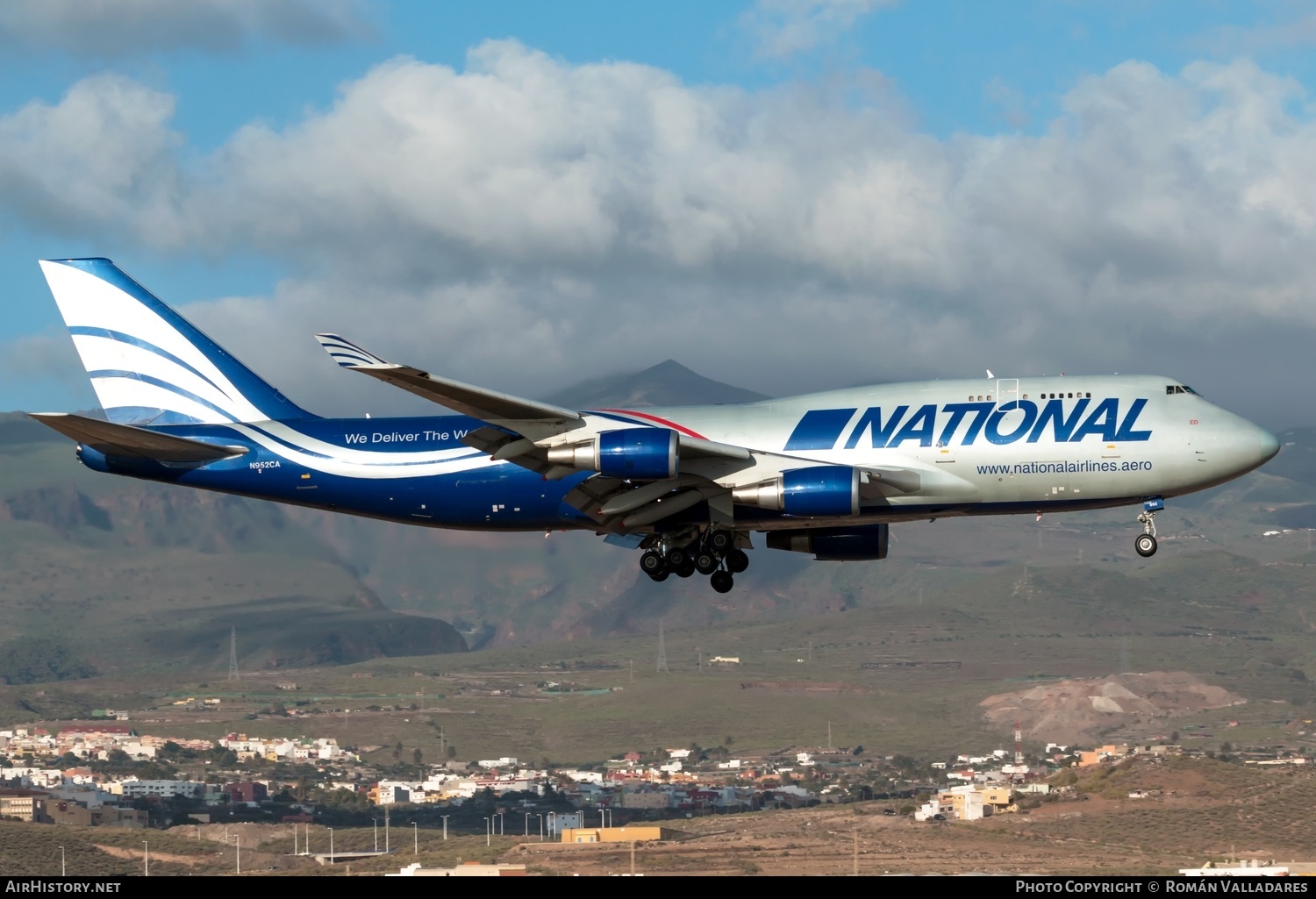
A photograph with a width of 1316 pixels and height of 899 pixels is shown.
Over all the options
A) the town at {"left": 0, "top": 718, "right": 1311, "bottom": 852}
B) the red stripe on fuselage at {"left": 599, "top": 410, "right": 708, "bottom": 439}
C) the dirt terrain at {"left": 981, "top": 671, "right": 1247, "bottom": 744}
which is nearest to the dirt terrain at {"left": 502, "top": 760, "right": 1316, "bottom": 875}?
the town at {"left": 0, "top": 718, "right": 1311, "bottom": 852}

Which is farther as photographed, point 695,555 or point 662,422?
point 695,555

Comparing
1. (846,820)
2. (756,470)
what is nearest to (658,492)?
(756,470)

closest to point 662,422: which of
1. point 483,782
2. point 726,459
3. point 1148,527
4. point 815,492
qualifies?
point 726,459

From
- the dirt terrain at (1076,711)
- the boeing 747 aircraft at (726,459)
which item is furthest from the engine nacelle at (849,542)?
the dirt terrain at (1076,711)

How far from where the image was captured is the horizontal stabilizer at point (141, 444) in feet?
154

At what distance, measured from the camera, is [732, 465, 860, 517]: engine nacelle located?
42.4 m

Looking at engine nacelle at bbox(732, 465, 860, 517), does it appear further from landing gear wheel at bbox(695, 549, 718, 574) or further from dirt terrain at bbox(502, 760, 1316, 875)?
dirt terrain at bbox(502, 760, 1316, 875)

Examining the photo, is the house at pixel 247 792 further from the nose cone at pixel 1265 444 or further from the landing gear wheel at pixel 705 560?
the nose cone at pixel 1265 444

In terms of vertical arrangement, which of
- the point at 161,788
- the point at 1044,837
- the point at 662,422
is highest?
the point at 662,422

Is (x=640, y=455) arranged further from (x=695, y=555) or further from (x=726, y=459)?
(x=695, y=555)

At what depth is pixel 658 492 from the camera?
4525 cm

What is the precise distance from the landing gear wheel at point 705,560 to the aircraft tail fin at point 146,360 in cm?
1400

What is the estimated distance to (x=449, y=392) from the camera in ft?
137

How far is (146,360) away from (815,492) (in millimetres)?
24551
